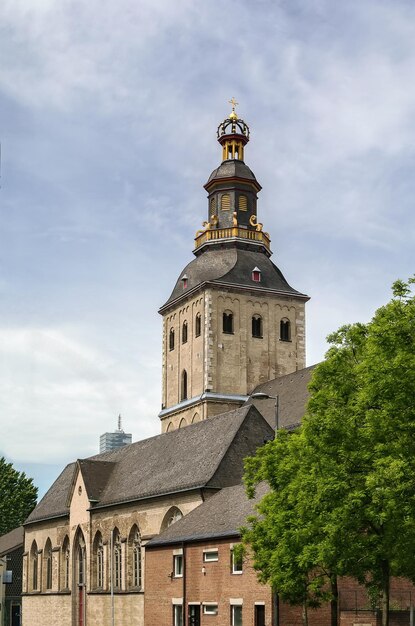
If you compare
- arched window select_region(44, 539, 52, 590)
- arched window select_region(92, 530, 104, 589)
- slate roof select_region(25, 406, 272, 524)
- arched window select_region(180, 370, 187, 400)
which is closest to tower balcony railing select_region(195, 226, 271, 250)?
arched window select_region(180, 370, 187, 400)

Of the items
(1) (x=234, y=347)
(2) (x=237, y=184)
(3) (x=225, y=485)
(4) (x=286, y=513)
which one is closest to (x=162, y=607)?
(3) (x=225, y=485)

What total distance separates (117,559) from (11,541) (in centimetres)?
3033

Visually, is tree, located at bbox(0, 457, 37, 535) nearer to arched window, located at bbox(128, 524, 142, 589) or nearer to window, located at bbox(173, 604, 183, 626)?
arched window, located at bbox(128, 524, 142, 589)

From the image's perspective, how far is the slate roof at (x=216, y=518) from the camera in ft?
141

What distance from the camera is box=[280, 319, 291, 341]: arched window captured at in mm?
82938

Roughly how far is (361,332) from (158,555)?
2063 cm

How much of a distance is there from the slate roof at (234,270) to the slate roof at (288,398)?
31.8ft

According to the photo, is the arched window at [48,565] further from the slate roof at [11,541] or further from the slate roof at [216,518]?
the slate roof at [216,518]

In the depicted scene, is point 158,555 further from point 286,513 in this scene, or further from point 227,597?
point 286,513

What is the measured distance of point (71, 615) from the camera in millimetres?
66188

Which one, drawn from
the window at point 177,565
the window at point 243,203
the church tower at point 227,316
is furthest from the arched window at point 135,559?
the window at point 243,203

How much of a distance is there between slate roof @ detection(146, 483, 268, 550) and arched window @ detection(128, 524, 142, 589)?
25.4 feet

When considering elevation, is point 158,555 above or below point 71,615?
above

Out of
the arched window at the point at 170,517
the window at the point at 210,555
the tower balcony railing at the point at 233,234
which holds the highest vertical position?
the tower balcony railing at the point at 233,234
